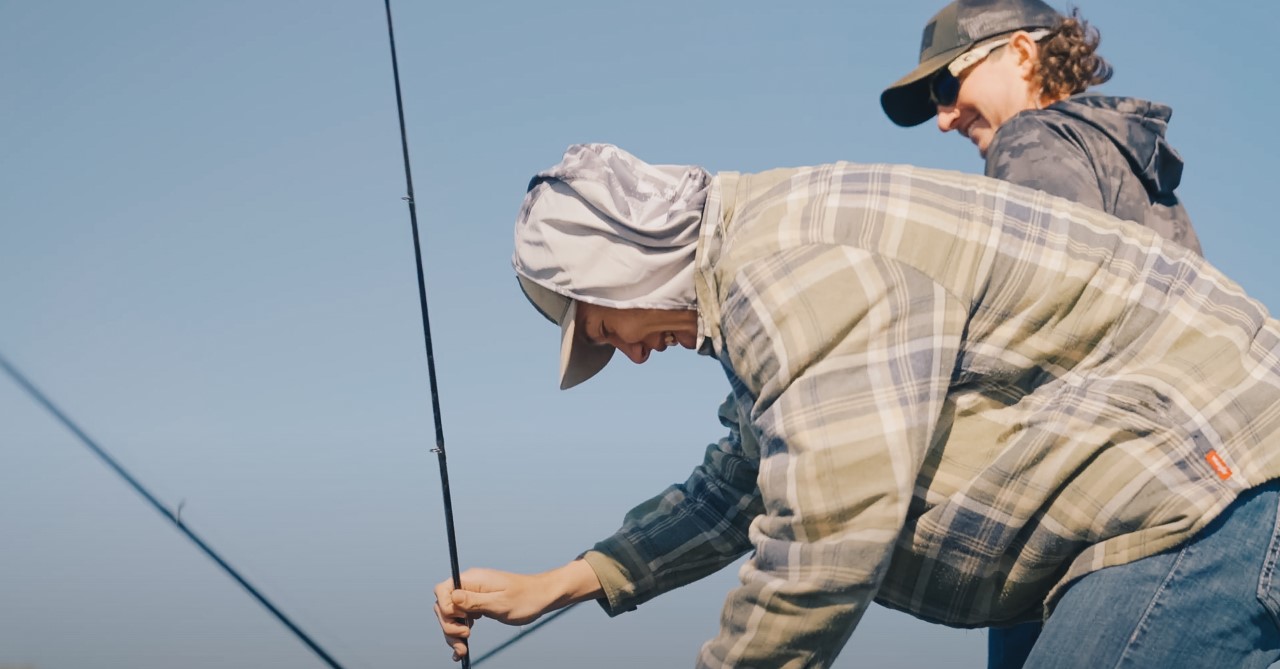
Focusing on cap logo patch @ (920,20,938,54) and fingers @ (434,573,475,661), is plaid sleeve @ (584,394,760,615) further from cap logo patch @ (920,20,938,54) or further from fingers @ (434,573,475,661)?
cap logo patch @ (920,20,938,54)

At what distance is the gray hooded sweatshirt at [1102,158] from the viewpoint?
2986 mm

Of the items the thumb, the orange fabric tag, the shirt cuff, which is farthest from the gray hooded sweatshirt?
the thumb

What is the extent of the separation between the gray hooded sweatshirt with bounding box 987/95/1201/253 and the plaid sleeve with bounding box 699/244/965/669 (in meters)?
1.01

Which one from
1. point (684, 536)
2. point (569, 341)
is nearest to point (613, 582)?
point (684, 536)

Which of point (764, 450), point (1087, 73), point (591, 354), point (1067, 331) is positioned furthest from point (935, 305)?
point (1087, 73)

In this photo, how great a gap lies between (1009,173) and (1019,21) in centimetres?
72

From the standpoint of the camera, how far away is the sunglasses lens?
12.0 ft

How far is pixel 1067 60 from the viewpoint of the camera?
347cm

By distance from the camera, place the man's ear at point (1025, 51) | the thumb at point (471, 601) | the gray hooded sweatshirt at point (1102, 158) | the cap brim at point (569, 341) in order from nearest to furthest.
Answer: the cap brim at point (569, 341) → the gray hooded sweatshirt at point (1102, 158) → the thumb at point (471, 601) → the man's ear at point (1025, 51)

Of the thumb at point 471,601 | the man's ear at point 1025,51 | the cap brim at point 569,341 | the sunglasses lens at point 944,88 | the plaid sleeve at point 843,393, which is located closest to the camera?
the plaid sleeve at point 843,393

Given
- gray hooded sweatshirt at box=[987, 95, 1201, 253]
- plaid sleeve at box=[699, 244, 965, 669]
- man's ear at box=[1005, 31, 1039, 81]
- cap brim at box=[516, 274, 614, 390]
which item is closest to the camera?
plaid sleeve at box=[699, 244, 965, 669]

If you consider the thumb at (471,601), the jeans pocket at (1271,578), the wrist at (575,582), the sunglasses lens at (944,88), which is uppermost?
the sunglasses lens at (944,88)

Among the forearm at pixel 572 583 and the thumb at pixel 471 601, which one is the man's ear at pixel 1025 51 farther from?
the thumb at pixel 471 601

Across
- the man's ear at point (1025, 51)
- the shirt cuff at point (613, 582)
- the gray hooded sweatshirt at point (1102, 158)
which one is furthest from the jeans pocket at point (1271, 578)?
the man's ear at point (1025, 51)
